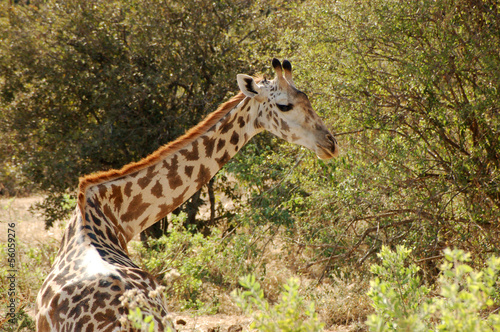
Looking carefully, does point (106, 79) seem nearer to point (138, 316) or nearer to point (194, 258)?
point (194, 258)

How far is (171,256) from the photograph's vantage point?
252 inches

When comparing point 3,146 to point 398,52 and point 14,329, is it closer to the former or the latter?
point 14,329

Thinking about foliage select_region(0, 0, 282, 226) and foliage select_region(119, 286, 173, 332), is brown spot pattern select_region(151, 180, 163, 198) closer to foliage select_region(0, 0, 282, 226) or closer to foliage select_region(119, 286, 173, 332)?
foliage select_region(119, 286, 173, 332)

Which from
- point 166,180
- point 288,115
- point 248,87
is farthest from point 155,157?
point 288,115

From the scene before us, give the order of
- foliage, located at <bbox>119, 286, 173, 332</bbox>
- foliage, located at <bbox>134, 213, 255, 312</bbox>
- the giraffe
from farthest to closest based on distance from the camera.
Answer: foliage, located at <bbox>134, 213, 255, 312</bbox> < the giraffe < foliage, located at <bbox>119, 286, 173, 332</bbox>

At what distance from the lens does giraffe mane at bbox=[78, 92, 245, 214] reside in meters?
4.06

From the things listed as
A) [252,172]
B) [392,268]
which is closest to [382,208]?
[252,172]

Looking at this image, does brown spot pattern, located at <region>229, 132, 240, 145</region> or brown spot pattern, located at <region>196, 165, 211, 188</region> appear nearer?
brown spot pattern, located at <region>196, 165, 211, 188</region>

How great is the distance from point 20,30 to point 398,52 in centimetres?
654

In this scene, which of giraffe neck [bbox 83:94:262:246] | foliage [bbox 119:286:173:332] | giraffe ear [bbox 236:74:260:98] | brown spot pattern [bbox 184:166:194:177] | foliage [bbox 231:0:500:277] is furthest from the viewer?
foliage [bbox 231:0:500:277]

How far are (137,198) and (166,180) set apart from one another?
0.29 meters

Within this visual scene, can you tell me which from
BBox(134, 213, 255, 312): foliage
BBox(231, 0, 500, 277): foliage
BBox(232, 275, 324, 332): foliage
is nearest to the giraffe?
BBox(232, 275, 324, 332): foliage

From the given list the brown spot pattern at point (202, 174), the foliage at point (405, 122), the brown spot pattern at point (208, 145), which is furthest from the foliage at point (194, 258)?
the brown spot pattern at point (208, 145)

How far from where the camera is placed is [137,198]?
14.3ft
